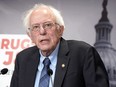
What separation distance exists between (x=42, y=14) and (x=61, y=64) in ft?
1.25

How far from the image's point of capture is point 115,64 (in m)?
3.58

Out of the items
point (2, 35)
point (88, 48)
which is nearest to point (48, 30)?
point (88, 48)

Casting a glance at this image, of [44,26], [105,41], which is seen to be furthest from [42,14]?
[105,41]

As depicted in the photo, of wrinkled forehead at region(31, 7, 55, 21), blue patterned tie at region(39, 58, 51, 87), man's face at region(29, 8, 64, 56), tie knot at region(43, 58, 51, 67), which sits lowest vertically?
blue patterned tie at region(39, 58, 51, 87)

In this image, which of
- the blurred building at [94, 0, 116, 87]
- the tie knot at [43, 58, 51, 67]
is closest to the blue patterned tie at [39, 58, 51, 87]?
the tie knot at [43, 58, 51, 67]

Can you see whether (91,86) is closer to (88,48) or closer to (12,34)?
(88,48)

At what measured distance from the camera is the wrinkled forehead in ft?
6.44

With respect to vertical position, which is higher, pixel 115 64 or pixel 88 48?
pixel 88 48

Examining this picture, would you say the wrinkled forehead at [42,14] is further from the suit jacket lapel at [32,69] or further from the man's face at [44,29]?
the suit jacket lapel at [32,69]

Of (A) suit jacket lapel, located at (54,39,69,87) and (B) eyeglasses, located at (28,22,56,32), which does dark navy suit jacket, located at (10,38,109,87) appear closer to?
(A) suit jacket lapel, located at (54,39,69,87)

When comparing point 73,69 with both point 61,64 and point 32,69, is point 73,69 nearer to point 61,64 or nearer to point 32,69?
point 61,64

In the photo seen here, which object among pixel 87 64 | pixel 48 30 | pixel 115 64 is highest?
pixel 48 30

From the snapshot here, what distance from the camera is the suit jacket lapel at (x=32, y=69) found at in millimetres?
2031

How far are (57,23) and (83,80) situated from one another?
1.48 feet
